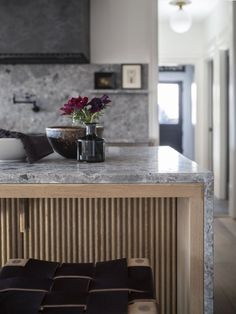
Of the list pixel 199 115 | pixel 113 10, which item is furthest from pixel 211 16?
pixel 113 10

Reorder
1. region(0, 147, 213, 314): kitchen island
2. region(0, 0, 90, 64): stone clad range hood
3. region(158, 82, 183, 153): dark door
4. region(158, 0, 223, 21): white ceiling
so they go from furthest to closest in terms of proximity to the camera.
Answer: region(158, 82, 183, 153): dark door < region(158, 0, 223, 21): white ceiling < region(0, 0, 90, 64): stone clad range hood < region(0, 147, 213, 314): kitchen island

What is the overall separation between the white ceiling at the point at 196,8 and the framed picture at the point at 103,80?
7.21 feet

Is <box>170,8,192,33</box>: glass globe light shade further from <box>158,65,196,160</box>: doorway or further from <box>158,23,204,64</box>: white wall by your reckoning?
<box>158,65,196,160</box>: doorway

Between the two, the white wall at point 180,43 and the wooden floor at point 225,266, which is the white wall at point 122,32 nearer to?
the wooden floor at point 225,266

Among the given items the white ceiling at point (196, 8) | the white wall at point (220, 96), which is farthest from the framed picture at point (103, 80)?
the white ceiling at point (196, 8)

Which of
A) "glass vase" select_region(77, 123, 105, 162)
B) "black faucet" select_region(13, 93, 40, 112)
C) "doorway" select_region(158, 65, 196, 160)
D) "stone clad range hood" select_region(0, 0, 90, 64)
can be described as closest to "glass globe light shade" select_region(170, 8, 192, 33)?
"stone clad range hood" select_region(0, 0, 90, 64)

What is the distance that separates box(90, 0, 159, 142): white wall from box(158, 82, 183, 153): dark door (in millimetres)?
6540

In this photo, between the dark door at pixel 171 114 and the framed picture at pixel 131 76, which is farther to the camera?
the dark door at pixel 171 114

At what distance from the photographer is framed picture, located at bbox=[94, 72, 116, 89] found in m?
4.82

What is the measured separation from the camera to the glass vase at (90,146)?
1750 mm

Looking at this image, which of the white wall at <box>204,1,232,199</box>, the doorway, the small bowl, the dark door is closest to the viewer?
the small bowl

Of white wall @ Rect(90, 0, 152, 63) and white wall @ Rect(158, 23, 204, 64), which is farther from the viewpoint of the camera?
white wall @ Rect(158, 23, 204, 64)

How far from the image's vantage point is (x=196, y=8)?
22.5 ft

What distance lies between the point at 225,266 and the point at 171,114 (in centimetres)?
845
